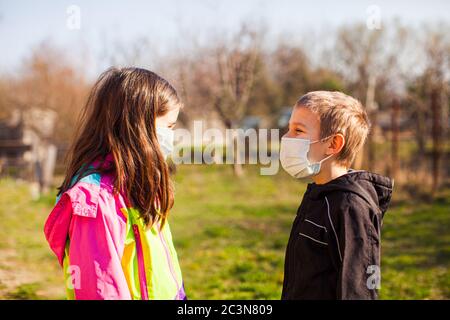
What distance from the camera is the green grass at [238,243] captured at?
467 centimetres

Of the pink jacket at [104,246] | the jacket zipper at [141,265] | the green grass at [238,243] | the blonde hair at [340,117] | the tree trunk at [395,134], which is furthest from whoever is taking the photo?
the tree trunk at [395,134]

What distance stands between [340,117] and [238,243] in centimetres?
479

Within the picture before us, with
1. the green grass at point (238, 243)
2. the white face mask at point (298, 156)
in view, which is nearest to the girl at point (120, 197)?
the white face mask at point (298, 156)

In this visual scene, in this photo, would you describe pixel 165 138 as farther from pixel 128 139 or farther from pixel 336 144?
pixel 336 144

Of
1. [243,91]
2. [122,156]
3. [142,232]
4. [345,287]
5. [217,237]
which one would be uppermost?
[243,91]

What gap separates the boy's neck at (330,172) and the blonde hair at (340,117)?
0.12 feet

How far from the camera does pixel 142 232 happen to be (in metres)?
1.98

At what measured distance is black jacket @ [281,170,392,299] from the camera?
1.82 m

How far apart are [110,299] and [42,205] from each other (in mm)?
8482

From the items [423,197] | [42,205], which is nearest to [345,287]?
[423,197]

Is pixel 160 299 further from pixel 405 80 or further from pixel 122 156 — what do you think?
pixel 405 80

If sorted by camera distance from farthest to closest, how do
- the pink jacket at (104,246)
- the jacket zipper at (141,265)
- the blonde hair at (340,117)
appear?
the blonde hair at (340,117), the jacket zipper at (141,265), the pink jacket at (104,246)

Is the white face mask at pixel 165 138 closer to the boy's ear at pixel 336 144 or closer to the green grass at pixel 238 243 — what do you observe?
the boy's ear at pixel 336 144

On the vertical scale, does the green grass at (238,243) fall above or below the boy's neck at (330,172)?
below
